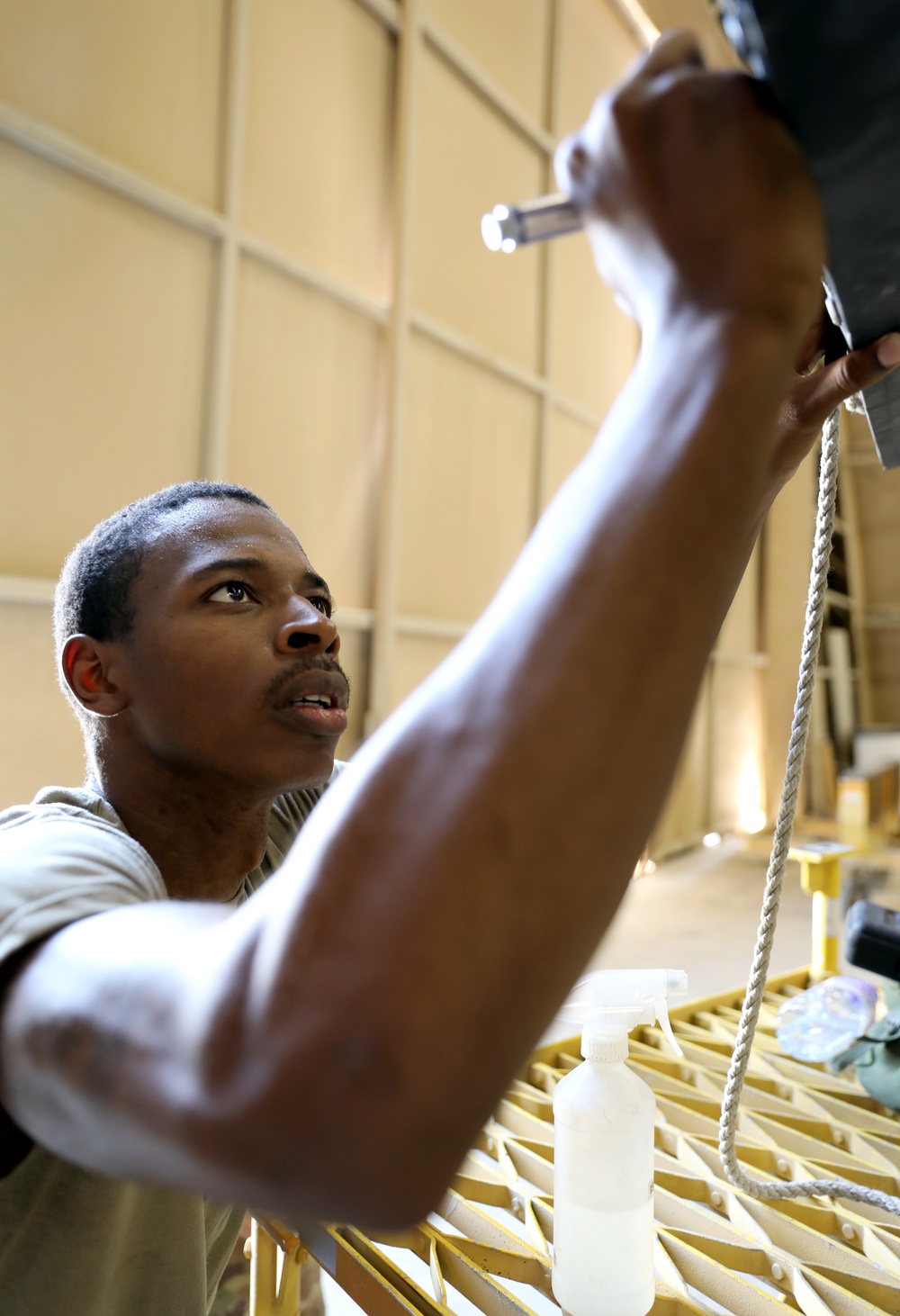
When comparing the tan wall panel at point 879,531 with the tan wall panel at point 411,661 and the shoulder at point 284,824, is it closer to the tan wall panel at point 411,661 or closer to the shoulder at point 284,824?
the tan wall panel at point 411,661

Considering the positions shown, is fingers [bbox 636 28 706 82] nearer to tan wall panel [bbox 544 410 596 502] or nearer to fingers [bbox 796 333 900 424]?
fingers [bbox 796 333 900 424]

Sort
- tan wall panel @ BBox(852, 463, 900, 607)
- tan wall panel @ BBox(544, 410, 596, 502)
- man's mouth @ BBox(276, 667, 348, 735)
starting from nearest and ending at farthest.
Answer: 1. man's mouth @ BBox(276, 667, 348, 735)
2. tan wall panel @ BBox(544, 410, 596, 502)
3. tan wall panel @ BBox(852, 463, 900, 607)

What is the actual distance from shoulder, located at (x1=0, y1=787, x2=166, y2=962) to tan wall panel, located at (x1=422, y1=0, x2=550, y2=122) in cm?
463

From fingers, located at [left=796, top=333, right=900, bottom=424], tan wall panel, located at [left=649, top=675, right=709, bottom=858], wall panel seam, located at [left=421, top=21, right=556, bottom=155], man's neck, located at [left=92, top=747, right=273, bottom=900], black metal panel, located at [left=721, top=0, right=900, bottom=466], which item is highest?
wall panel seam, located at [left=421, top=21, right=556, bottom=155]

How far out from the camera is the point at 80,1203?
742mm

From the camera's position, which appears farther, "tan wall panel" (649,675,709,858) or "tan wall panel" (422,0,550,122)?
"tan wall panel" (649,675,709,858)

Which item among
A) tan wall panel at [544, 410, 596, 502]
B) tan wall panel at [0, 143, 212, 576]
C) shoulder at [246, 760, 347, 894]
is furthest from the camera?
tan wall panel at [544, 410, 596, 502]

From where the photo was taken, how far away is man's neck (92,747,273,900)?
0.87 metres

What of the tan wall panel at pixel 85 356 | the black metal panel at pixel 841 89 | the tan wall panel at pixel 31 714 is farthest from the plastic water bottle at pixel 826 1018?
the tan wall panel at pixel 85 356

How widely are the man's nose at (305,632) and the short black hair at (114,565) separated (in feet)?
0.55

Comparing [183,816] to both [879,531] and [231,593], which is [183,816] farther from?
[879,531]

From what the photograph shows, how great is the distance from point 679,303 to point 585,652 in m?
0.18

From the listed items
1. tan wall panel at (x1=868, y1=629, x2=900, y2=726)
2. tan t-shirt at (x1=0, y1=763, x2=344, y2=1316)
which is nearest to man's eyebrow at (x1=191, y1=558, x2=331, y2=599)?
tan t-shirt at (x1=0, y1=763, x2=344, y2=1316)

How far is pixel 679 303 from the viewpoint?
41cm
